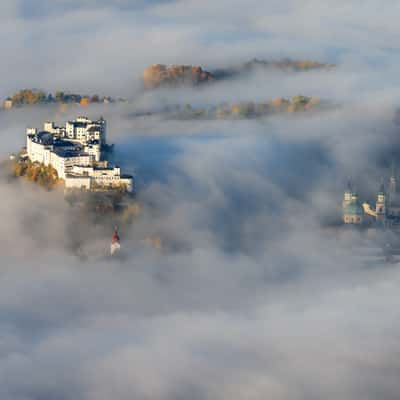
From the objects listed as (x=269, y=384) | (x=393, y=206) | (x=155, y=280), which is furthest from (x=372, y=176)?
(x=269, y=384)

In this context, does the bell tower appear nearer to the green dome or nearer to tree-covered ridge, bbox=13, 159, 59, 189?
the green dome

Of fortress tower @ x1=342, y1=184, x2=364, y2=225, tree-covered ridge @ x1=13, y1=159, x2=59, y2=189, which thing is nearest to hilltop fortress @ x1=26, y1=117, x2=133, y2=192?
tree-covered ridge @ x1=13, y1=159, x2=59, y2=189

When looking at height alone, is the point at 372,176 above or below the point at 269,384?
above

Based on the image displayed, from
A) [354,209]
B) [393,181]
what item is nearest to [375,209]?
[354,209]

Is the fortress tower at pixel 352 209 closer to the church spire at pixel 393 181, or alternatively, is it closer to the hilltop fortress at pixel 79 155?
the church spire at pixel 393 181

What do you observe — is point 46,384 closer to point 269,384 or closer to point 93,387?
point 93,387

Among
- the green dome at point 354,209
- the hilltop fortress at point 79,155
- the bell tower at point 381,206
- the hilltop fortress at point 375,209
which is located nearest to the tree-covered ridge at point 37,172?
the hilltop fortress at point 79,155
